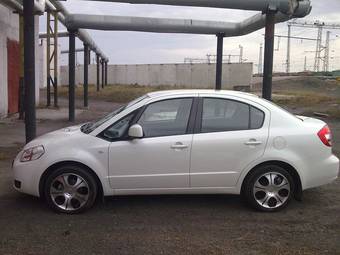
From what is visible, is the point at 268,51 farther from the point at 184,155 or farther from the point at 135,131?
the point at 135,131

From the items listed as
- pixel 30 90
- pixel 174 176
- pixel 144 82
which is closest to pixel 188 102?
pixel 174 176

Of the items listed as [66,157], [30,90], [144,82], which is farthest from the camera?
[144,82]

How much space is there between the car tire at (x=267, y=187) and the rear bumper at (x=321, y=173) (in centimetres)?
25

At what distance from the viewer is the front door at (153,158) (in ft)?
19.9

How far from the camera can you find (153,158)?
609cm

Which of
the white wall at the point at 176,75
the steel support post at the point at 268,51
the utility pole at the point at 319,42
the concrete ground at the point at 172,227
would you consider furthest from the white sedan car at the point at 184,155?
the utility pole at the point at 319,42

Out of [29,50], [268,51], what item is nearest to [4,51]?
[29,50]

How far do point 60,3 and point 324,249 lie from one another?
15771 millimetres

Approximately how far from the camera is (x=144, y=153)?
6.08m

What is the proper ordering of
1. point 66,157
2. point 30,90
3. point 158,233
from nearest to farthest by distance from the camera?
point 158,233, point 66,157, point 30,90

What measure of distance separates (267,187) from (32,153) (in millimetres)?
2948

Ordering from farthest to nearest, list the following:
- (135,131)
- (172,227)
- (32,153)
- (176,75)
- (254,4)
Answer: (176,75)
(254,4)
(32,153)
(135,131)
(172,227)

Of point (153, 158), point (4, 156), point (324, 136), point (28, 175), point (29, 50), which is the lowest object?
point (4, 156)

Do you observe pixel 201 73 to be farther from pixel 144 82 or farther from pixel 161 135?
pixel 161 135
